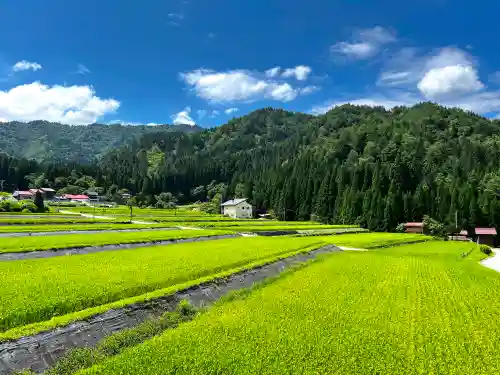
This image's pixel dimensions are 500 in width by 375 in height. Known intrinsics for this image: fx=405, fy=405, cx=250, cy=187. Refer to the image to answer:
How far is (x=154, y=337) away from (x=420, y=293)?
45.2 feet

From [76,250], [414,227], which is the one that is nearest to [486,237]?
[414,227]

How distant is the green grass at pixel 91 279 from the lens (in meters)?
12.4

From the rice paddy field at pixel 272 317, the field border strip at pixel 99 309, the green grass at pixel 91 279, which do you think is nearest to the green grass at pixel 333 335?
the rice paddy field at pixel 272 317

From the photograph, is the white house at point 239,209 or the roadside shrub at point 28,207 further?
the white house at point 239,209

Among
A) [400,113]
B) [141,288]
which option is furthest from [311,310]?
[400,113]

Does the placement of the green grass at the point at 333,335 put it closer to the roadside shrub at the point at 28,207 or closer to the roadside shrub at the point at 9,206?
the roadside shrub at the point at 9,206

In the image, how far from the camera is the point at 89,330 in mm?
11922

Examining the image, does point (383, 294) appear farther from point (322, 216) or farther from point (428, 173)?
point (428, 173)

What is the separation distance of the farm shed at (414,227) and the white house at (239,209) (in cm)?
4280

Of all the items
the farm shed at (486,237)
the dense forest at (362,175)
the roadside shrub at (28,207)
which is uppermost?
the dense forest at (362,175)

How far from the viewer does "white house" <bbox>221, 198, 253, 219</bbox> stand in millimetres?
113300

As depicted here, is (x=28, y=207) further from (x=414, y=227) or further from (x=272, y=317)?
(x=414, y=227)

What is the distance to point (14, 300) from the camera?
12.8 metres

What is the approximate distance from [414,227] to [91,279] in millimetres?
83951
